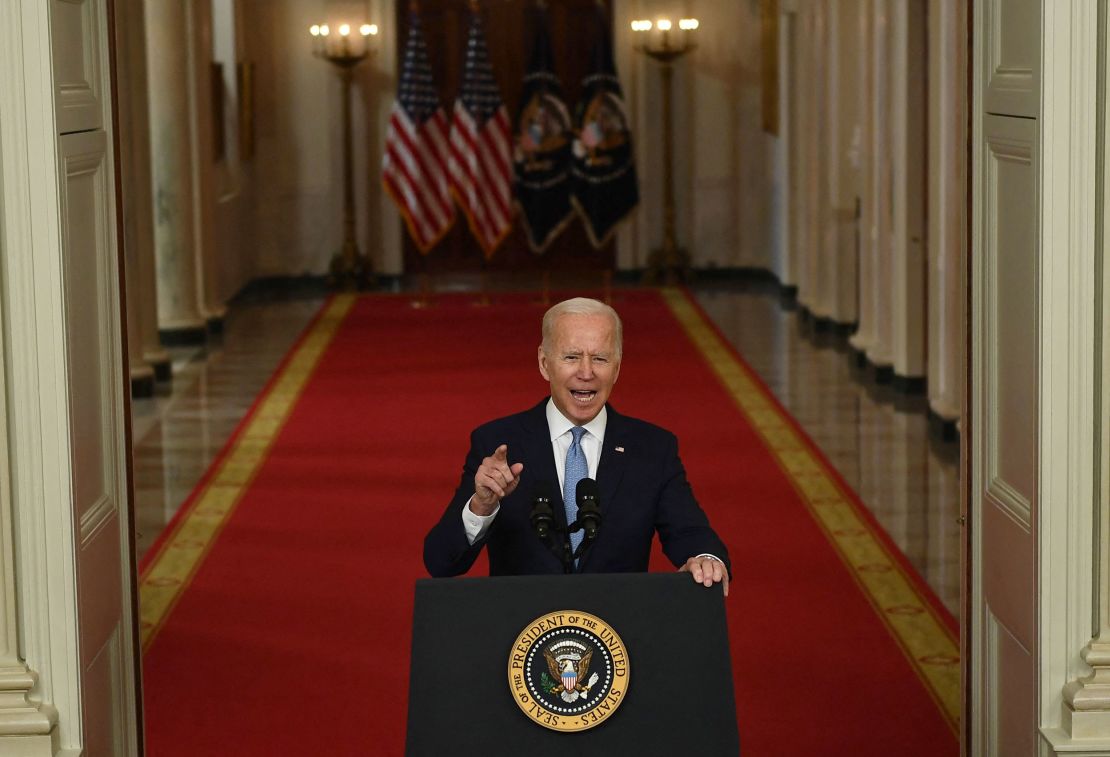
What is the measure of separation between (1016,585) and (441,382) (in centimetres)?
902

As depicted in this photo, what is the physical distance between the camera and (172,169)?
14570 millimetres

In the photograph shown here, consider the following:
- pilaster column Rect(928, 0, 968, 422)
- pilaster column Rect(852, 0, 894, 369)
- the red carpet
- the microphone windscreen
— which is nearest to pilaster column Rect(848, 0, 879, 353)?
pilaster column Rect(852, 0, 894, 369)

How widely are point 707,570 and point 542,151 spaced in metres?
15.7

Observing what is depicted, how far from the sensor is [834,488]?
9.47 metres

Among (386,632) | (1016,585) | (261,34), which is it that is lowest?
(386,632)

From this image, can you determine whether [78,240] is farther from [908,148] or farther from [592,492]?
[908,148]

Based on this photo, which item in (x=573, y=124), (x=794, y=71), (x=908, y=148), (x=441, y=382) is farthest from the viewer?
(x=573, y=124)

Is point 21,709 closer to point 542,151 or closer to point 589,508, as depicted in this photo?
point 589,508

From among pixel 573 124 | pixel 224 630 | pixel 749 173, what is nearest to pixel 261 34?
pixel 573 124

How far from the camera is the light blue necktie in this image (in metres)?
3.96

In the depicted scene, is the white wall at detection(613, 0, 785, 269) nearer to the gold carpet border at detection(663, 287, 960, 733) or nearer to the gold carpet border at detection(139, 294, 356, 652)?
the gold carpet border at detection(139, 294, 356, 652)

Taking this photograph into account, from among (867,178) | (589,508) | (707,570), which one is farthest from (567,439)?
(867,178)

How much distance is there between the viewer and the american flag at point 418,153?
726 inches

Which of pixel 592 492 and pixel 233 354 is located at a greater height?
pixel 592 492
